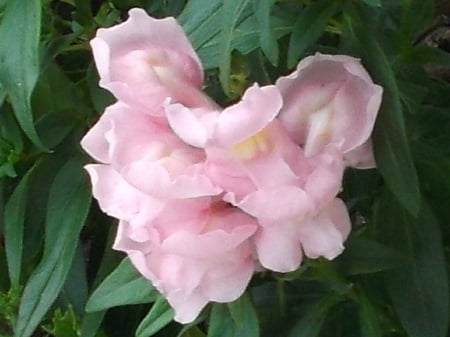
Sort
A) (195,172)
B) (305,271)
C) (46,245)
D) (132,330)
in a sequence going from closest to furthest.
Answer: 1. (195,172)
2. (305,271)
3. (46,245)
4. (132,330)

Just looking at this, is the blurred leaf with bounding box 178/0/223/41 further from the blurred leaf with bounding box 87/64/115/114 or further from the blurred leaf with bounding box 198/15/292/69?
the blurred leaf with bounding box 87/64/115/114

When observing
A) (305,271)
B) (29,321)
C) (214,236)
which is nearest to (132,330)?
(29,321)

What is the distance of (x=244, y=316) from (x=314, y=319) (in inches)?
4.4

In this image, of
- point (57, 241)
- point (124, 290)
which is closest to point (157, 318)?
point (124, 290)

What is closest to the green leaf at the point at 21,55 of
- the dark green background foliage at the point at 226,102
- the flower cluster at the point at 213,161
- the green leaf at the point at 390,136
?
the dark green background foliage at the point at 226,102

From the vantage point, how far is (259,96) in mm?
510

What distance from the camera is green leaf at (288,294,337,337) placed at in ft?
2.39

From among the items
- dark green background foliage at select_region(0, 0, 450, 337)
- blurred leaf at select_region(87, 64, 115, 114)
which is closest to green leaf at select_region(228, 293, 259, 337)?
dark green background foliage at select_region(0, 0, 450, 337)

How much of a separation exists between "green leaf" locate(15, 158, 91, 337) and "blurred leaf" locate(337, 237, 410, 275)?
0.22 metres

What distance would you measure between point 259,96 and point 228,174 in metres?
0.04

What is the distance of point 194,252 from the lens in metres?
0.52

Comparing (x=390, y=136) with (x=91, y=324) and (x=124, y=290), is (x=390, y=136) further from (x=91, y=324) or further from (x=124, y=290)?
(x=91, y=324)

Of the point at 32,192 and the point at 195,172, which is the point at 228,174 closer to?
the point at 195,172

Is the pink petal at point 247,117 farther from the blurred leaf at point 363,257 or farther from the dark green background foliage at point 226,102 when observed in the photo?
the blurred leaf at point 363,257
